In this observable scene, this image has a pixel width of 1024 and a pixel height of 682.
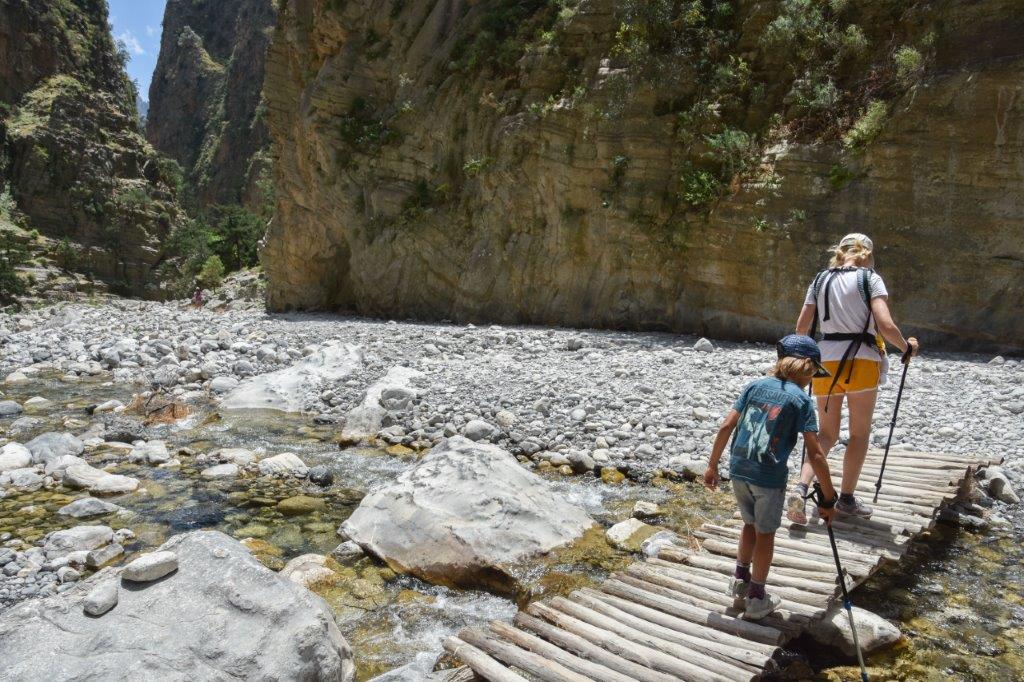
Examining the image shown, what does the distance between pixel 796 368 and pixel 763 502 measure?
2.60ft

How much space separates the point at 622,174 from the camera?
1541 cm

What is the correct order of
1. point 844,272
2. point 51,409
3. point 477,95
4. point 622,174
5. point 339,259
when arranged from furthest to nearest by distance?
1. point 339,259
2. point 477,95
3. point 622,174
4. point 51,409
5. point 844,272

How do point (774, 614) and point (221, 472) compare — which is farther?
point (221, 472)

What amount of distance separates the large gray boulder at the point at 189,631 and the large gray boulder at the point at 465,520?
1.43m

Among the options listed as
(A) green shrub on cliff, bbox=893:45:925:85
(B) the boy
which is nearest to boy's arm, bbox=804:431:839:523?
(B) the boy

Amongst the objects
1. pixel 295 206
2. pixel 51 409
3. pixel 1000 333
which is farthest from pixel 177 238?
pixel 1000 333

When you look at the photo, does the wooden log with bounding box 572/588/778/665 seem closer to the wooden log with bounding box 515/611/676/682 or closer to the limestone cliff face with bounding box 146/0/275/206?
the wooden log with bounding box 515/611/676/682

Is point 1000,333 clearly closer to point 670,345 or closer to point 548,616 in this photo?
point 670,345

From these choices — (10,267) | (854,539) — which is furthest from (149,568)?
(10,267)

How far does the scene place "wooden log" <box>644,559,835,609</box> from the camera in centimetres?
421

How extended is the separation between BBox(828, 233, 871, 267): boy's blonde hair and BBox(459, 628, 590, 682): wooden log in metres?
3.54

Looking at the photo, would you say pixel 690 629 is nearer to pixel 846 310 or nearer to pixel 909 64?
pixel 846 310

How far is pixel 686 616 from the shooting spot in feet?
13.4

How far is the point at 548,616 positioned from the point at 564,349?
923cm
